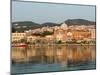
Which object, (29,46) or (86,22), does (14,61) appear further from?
(86,22)

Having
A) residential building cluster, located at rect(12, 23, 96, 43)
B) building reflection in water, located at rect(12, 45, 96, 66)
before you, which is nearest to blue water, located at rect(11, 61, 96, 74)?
building reflection in water, located at rect(12, 45, 96, 66)

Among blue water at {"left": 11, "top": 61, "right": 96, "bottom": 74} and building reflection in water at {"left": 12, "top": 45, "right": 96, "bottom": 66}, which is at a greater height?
building reflection in water at {"left": 12, "top": 45, "right": 96, "bottom": 66}

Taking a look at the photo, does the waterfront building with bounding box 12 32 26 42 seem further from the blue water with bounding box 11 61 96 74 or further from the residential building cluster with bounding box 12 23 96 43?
the blue water with bounding box 11 61 96 74

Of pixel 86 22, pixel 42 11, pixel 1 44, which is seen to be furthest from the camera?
pixel 86 22

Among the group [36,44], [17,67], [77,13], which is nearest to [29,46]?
[36,44]

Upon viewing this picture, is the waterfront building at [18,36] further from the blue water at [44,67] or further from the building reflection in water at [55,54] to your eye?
the blue water at [44,67]

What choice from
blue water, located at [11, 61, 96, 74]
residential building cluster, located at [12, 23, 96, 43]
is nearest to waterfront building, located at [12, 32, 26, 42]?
residential building cluster, located at [12, 23, 96, 43]

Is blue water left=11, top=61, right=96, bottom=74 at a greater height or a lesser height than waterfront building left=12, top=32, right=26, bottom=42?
lesser

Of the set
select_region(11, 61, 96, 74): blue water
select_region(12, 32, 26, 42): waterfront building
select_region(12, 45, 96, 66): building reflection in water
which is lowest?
select_region(11, 61, 96, 74): blue water
